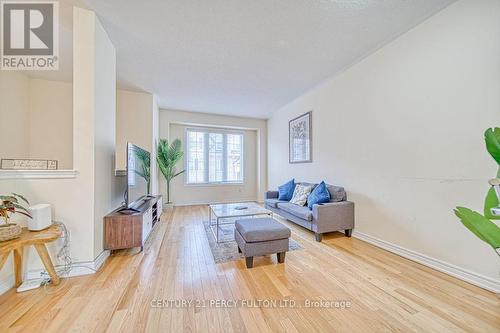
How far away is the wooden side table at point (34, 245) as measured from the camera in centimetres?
155

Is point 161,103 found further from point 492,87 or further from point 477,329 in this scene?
point 477,329

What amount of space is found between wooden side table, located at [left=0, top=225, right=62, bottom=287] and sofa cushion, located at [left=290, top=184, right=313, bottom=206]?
324 centimetres

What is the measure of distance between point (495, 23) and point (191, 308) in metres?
3.54

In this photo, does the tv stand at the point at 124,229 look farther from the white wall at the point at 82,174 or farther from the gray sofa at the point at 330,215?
the gray sofa at the point at 330,215

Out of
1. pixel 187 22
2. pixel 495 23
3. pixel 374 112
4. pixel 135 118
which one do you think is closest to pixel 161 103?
pixel 135 118

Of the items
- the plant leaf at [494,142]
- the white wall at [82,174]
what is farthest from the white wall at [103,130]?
the plant leaf at [494,142]

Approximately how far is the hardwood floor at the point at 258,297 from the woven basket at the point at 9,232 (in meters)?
0.53

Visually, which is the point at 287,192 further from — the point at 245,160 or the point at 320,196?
the point at 245,160

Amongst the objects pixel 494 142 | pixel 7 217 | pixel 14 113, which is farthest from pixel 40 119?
pixel 494 142

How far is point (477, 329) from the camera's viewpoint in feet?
4.33

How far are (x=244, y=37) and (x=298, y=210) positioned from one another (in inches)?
104

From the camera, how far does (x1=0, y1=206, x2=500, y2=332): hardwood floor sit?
4.48 feet

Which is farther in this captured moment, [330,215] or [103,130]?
[330,215]

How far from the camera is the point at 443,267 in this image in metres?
2.03
